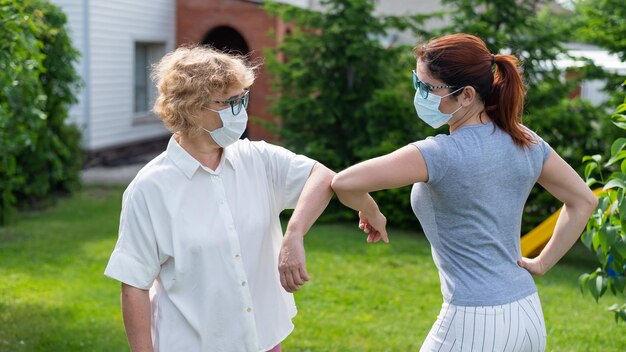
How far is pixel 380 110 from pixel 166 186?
8.94m

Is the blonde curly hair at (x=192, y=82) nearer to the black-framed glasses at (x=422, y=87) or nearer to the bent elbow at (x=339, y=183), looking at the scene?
the bent elbow at (x=339, y=183)

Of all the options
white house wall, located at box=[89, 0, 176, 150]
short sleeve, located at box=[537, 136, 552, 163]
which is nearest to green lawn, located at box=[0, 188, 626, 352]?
short sleeve, located at box=[537, 136, 552, 163]

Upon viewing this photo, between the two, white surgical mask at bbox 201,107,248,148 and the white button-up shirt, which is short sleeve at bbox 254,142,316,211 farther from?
white surgical mask at bbox 201,107,248,148

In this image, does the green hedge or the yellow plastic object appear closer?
the yellow plastic object

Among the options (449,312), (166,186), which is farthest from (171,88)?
(449,312)

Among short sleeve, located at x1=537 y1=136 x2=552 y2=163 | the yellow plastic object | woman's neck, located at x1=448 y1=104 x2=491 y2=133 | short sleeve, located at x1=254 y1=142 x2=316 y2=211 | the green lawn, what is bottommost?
the green lawn

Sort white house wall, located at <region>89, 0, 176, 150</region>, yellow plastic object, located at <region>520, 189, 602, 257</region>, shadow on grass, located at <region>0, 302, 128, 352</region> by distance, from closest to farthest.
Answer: shadow on grass, located at <region>0, 302, 128, 352</region>, yellow plastic object, located at <region>520, 189, 602, 257</region>, white house wall, located at <region>89, 0, 176, 150</region>

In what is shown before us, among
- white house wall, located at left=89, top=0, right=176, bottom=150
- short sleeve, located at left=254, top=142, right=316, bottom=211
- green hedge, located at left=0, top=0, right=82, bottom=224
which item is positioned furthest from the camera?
white house wall, located at left=89, top=0, right=176, bottom=150

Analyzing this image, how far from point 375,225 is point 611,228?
1507mm

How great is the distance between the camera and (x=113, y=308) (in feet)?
23.3

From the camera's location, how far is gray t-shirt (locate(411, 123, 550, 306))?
9.13ft

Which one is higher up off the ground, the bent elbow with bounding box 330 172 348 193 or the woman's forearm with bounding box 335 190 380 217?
→ the bent elbow with bounding box 330 172 348 193

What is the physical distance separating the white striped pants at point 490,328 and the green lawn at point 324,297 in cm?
330

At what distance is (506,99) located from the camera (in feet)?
9.58
